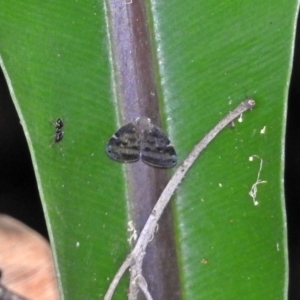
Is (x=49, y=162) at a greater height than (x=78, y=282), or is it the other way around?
(x=49, y=162)

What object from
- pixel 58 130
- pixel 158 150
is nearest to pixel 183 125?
pixel 158 150

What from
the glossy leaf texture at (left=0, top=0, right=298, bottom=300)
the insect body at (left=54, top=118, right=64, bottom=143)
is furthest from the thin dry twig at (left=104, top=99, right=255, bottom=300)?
the insect body at (left=54, top=118, right=64, bottom=143)

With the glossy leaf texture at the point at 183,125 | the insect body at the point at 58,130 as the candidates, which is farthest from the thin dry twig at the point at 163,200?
the insect body at the point at 58,130

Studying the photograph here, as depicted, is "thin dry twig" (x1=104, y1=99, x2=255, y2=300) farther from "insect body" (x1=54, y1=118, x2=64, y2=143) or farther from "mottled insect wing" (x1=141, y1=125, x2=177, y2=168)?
"insect body" (x1=54, y1=118, x2=64, y2=143)

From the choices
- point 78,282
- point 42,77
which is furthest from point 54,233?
point 42,77

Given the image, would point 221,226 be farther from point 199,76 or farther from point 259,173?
point 199,76

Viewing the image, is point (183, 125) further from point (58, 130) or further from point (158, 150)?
point (58, 130)

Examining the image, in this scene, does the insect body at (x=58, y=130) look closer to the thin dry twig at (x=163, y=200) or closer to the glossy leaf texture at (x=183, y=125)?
the glossy leaf texture at (x=183, y=125)
